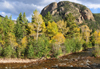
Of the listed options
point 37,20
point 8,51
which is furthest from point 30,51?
point 37,20

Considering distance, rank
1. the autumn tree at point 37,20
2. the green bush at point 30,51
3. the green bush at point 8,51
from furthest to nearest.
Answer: the autumn tree at point 37,20 < the green bush at point 30,51 < the green bush at point 8,51

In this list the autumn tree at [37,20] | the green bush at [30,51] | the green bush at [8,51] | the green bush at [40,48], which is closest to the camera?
the green bush at [8,51]

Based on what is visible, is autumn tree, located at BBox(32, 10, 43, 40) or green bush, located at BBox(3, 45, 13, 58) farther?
autumn tree, located at BBox(32, 10, 43, 40)

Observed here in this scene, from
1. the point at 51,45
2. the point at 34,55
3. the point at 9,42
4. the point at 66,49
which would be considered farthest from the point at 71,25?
the point at 9,42

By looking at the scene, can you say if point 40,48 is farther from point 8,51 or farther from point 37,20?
point 37,20

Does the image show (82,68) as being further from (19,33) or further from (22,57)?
(19,33)

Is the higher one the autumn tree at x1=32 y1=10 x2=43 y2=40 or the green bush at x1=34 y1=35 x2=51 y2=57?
the autumn tree at x1=32 y1=10 x2=43 y2=40

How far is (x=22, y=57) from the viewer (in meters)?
25.2

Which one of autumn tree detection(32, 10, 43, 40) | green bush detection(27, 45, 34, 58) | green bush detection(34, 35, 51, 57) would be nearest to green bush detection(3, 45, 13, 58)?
green bush detection(27, 45, 34, 58)

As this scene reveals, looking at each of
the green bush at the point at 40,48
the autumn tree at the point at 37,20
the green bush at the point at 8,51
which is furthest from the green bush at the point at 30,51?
the autumn tree at the point at 37,20

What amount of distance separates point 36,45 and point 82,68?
1397 cm

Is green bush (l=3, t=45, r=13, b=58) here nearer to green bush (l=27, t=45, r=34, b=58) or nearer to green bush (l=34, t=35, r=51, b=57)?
green bush (l=27, t=45, r=34, b=58)

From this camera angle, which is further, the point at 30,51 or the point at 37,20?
the point at 37,20

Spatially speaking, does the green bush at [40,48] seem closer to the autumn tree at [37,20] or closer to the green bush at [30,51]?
the green bush at [30,51]
